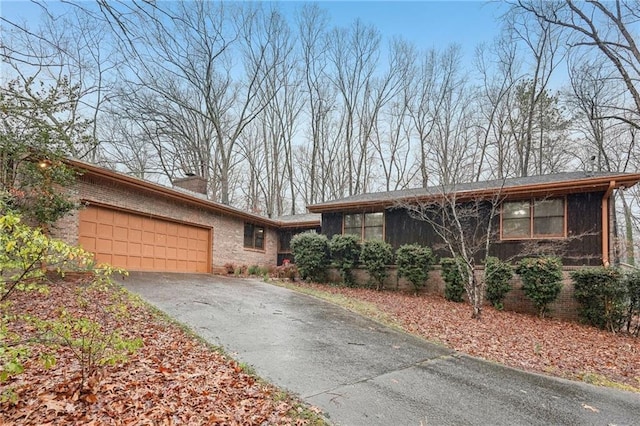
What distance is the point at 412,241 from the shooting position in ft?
41.9

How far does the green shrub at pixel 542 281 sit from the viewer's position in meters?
9.43

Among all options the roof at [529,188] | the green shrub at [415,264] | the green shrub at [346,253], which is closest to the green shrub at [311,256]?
the green shrub at [346,253]

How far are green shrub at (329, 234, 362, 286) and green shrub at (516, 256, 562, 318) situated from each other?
5585 millimetres

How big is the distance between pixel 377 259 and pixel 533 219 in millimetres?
5175

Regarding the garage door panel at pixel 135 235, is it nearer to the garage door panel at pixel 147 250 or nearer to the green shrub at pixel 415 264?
the garage door panel at pixel 147 250

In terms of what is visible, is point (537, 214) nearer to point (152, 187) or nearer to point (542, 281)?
point (542, 281)

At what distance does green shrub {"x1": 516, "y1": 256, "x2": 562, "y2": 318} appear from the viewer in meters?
9.43

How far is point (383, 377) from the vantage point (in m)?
4.51

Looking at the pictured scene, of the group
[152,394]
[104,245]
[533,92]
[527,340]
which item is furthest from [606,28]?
[104,245]

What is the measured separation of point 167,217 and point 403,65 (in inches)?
728

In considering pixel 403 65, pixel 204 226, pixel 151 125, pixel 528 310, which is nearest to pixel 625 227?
pixel 528 310

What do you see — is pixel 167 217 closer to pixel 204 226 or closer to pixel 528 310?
pixel 204 226

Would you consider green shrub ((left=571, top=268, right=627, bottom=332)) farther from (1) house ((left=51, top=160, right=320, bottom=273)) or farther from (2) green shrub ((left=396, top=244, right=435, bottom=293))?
(1) house ((left=51, top=160, right=320, bottom=273))

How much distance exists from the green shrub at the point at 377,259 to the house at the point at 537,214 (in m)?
0.82
